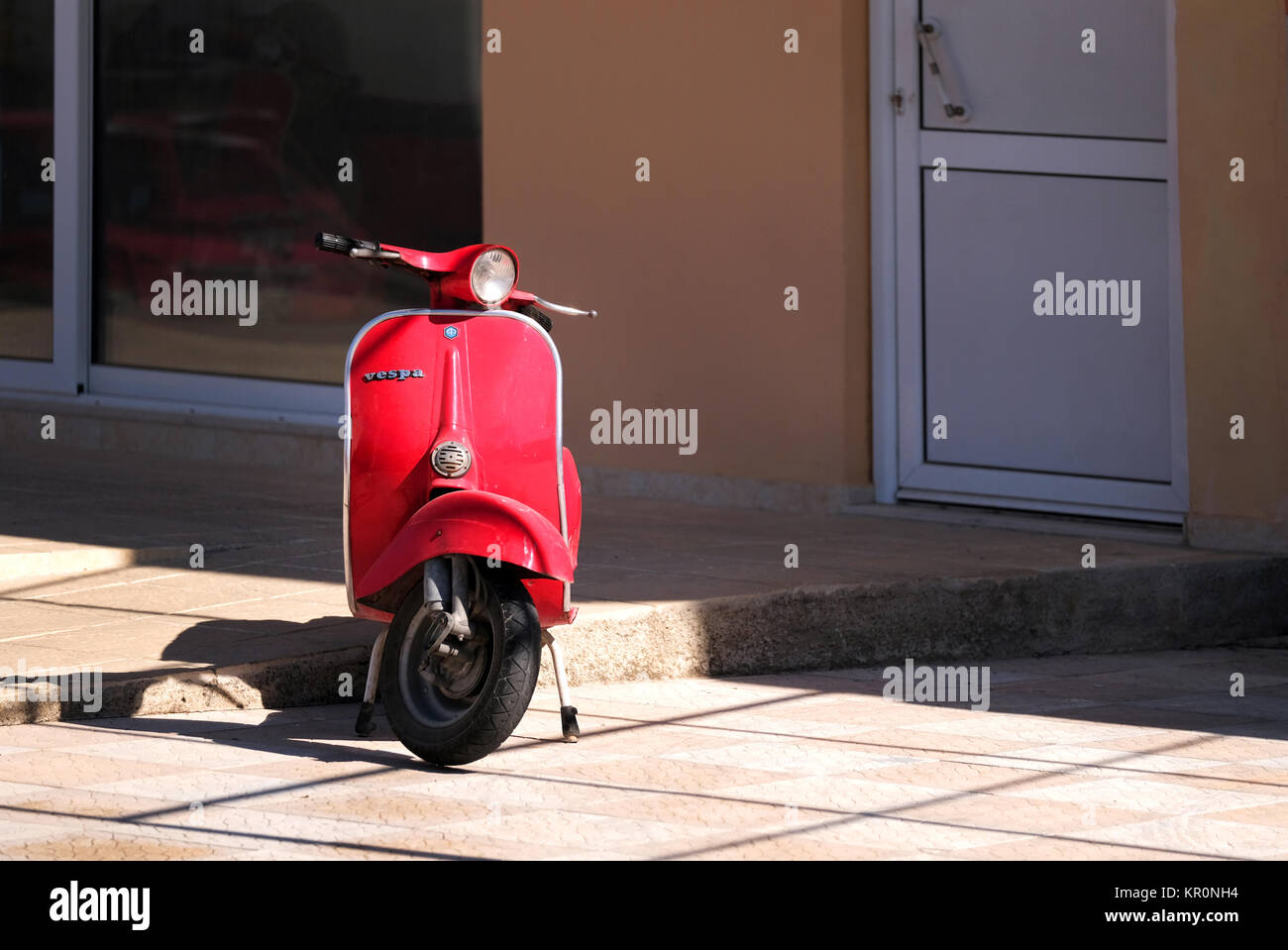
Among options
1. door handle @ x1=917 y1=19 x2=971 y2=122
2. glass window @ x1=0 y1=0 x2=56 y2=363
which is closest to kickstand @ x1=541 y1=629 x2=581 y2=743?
door handle @ x1=917 y1=19 x2=971 y2=122

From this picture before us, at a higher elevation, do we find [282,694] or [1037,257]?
[1037,257]

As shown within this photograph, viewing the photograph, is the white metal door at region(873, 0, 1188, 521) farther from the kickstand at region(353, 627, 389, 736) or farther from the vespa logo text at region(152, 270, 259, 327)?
the vespa logo text at region(152, 270, 259, 327)

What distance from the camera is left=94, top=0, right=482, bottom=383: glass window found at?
9.11 m

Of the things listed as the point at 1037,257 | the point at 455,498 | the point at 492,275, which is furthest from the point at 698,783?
the point at 1037,257

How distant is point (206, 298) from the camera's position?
33.0 feet

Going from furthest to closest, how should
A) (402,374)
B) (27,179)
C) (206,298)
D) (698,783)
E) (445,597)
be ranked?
(27,179) → (206,298) → (402,374) → (445,597) → (698,783)

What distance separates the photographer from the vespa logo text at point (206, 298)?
32.2ft

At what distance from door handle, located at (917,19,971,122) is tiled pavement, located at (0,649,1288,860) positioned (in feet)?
9.00

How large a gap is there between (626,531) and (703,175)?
1632 mm

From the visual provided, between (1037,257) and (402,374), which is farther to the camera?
(1037,257)

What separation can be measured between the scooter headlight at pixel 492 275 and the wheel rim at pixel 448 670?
0.76m

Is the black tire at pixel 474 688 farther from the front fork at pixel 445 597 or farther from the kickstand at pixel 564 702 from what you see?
the kickstand at pixel 564 702

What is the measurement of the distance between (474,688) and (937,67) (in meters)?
3.96

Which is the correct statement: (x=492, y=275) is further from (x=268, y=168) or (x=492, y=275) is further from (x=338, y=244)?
(x=268, y=168)
